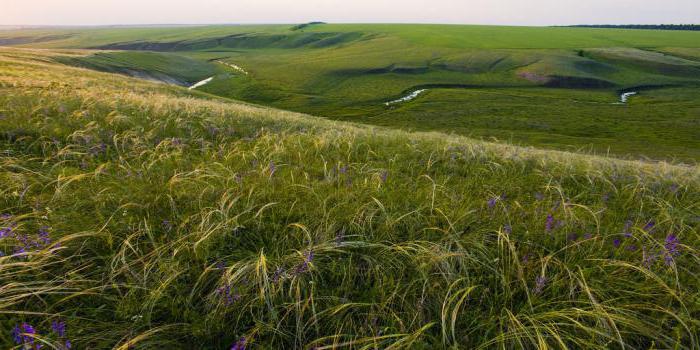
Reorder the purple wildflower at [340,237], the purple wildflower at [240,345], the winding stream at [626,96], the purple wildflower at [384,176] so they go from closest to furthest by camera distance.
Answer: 1. the purple wildflower at [240,345]
2. the purple wildflower at [340,237]
3. the purple wildflower at [384,176]
4. the winding stream at [626,96]

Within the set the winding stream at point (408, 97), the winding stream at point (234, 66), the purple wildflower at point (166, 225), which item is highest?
the winding stream at point (234, 66)

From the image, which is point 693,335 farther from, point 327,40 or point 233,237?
point 327,40

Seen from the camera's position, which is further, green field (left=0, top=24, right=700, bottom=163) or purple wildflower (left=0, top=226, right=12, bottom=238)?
green field (left=0, top=24, right=700, bottom=163)

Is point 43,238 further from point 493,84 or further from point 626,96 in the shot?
point 626,96

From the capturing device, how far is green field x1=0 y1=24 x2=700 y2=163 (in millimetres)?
57281


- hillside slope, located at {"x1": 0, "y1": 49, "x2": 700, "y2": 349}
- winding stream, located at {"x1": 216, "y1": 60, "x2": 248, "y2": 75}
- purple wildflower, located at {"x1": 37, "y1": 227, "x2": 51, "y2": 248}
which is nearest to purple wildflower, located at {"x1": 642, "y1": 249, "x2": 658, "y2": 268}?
hillside slope, located at {"x1": 0, "y1": 49, "x2": 700, "y2": 349}

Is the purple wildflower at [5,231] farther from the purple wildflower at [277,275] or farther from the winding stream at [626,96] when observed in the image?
the winding stream at [626,96]

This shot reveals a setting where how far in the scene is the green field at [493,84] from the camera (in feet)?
188

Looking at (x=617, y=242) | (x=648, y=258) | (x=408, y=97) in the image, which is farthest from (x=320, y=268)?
(x=408, y=97)

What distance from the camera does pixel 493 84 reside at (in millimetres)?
92625

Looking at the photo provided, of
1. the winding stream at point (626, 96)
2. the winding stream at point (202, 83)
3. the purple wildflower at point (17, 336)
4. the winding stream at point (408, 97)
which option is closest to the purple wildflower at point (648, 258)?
the purple wildflower at point (17, 336)

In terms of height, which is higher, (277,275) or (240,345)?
(277,275)

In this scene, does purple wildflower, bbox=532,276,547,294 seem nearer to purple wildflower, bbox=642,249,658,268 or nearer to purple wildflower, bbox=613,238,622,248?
purple wildflower, bbox=642,249,658,268

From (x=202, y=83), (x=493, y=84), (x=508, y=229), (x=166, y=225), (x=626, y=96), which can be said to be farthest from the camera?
(x=493, y=84)
